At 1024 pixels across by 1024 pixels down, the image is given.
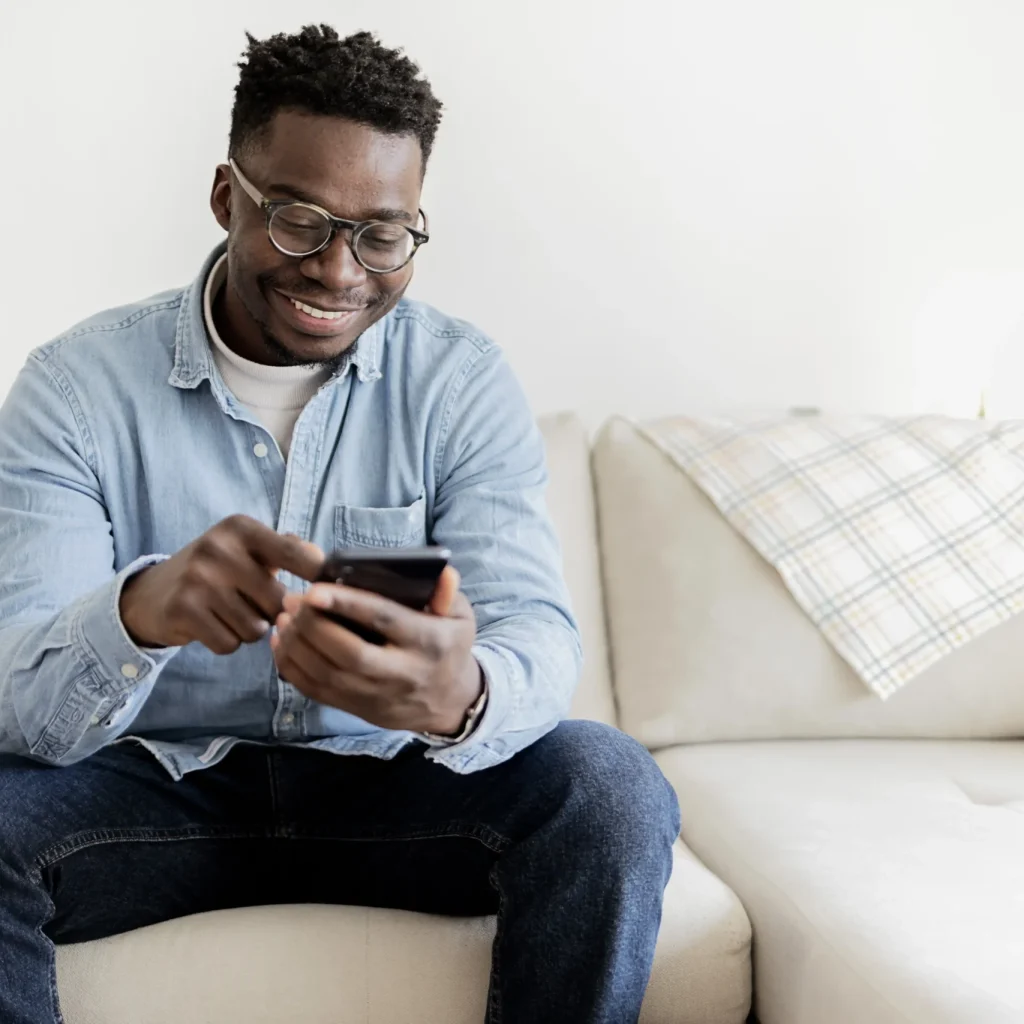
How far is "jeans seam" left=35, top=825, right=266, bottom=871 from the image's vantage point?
120 centimetres

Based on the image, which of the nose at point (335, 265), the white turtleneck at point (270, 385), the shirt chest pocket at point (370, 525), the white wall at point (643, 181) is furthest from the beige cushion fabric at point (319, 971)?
the white wall at point (643, 181)

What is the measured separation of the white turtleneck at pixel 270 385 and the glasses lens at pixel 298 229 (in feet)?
0.53

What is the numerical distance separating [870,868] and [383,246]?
32.3 inches

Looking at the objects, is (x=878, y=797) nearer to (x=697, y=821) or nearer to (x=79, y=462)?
(x=697, y=821)

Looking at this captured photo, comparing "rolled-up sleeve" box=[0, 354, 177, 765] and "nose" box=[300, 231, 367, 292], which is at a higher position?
"nose" box=[300, 231, 367, 292]

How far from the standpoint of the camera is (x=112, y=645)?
1127 mm

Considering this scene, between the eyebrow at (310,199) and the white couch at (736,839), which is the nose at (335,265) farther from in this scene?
the white couch at (736,839)

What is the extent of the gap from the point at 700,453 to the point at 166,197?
94 centimetres

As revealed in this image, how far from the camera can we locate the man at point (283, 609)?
3.77 ft

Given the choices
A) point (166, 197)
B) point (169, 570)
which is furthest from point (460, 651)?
point (166, 197)

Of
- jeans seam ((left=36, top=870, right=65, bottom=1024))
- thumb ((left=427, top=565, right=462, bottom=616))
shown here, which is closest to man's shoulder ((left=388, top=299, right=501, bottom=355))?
thumb ((left=427, top=565, right=462, bottom=616))

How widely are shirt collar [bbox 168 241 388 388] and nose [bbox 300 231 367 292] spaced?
4.5 inches

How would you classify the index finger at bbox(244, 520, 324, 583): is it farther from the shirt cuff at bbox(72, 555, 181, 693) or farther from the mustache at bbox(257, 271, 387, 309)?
the mustache at bbox(257, 271, 387, 309)

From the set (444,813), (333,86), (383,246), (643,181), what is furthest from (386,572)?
(643,181)
